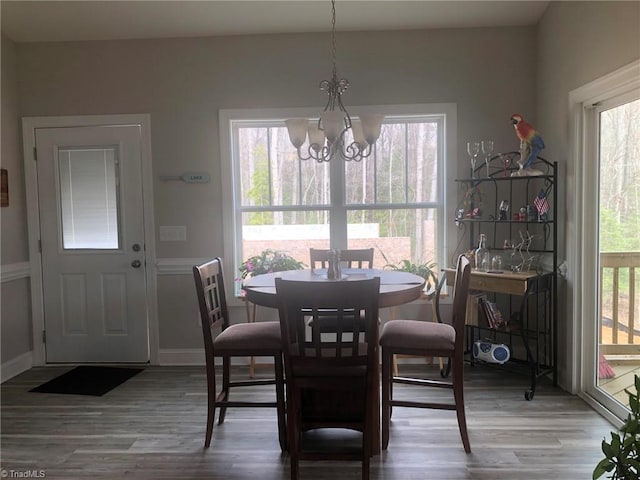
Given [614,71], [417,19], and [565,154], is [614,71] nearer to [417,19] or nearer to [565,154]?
[565,154]

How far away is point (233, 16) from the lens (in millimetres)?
3574

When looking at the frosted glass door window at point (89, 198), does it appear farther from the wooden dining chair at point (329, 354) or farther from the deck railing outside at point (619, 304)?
the deck railing outside at point (619, 304)

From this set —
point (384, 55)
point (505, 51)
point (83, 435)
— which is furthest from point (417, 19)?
point (83, 435)

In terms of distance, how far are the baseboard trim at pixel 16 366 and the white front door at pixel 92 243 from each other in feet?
0.45

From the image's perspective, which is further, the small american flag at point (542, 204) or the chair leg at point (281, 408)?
the small american flag at point (542, 204)

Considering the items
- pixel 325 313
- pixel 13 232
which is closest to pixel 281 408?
pixel 325 313

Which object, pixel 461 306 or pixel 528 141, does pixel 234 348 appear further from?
pixel 528 141

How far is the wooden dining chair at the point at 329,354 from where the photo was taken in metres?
2.10

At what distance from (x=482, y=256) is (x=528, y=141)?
853 millimetres

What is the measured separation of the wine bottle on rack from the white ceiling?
1.65m

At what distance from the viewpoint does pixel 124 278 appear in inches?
156

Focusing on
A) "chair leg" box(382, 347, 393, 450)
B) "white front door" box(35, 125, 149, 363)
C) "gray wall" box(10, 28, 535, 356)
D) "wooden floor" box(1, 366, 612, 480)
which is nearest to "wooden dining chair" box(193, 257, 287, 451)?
"wooden floor" box(1, 366, 612, 480)

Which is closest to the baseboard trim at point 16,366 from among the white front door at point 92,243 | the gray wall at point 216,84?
the white front door at point 92,243

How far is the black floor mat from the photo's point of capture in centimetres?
345
